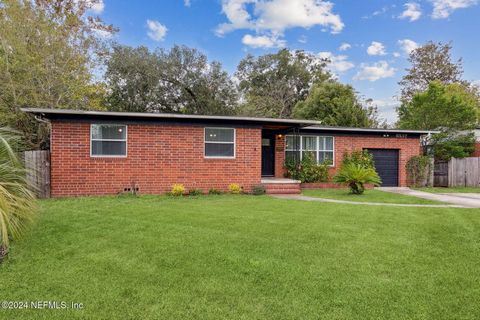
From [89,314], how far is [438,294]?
3317 millimetres

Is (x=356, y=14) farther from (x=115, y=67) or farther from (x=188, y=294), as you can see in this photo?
(x=188, y=294)

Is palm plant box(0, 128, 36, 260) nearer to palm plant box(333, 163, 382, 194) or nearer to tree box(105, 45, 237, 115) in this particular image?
palm plant box(333, 163, 382, 194)

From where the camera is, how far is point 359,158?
1436 cm

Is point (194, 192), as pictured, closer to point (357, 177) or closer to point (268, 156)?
point (268, 156)

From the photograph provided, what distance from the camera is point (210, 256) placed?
418cm

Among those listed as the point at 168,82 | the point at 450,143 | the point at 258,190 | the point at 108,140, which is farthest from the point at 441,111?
the point at 168,82

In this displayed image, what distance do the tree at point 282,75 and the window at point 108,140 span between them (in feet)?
80.1

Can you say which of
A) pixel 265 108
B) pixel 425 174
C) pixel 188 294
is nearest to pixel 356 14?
pixel 425 174

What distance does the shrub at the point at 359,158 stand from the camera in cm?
1427

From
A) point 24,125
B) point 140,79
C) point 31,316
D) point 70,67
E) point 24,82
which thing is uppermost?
point 140,79

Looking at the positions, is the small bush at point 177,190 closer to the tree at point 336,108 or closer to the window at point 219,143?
the window at point 219,143

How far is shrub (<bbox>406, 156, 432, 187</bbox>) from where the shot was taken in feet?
49.0

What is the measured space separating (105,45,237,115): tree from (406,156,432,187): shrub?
46.7 feet

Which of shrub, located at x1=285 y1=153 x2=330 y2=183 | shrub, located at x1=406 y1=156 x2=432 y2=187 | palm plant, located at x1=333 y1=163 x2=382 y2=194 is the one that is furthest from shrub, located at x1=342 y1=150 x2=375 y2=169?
palm plant, located at x1=333 y1=163 x2=382 y2=194
